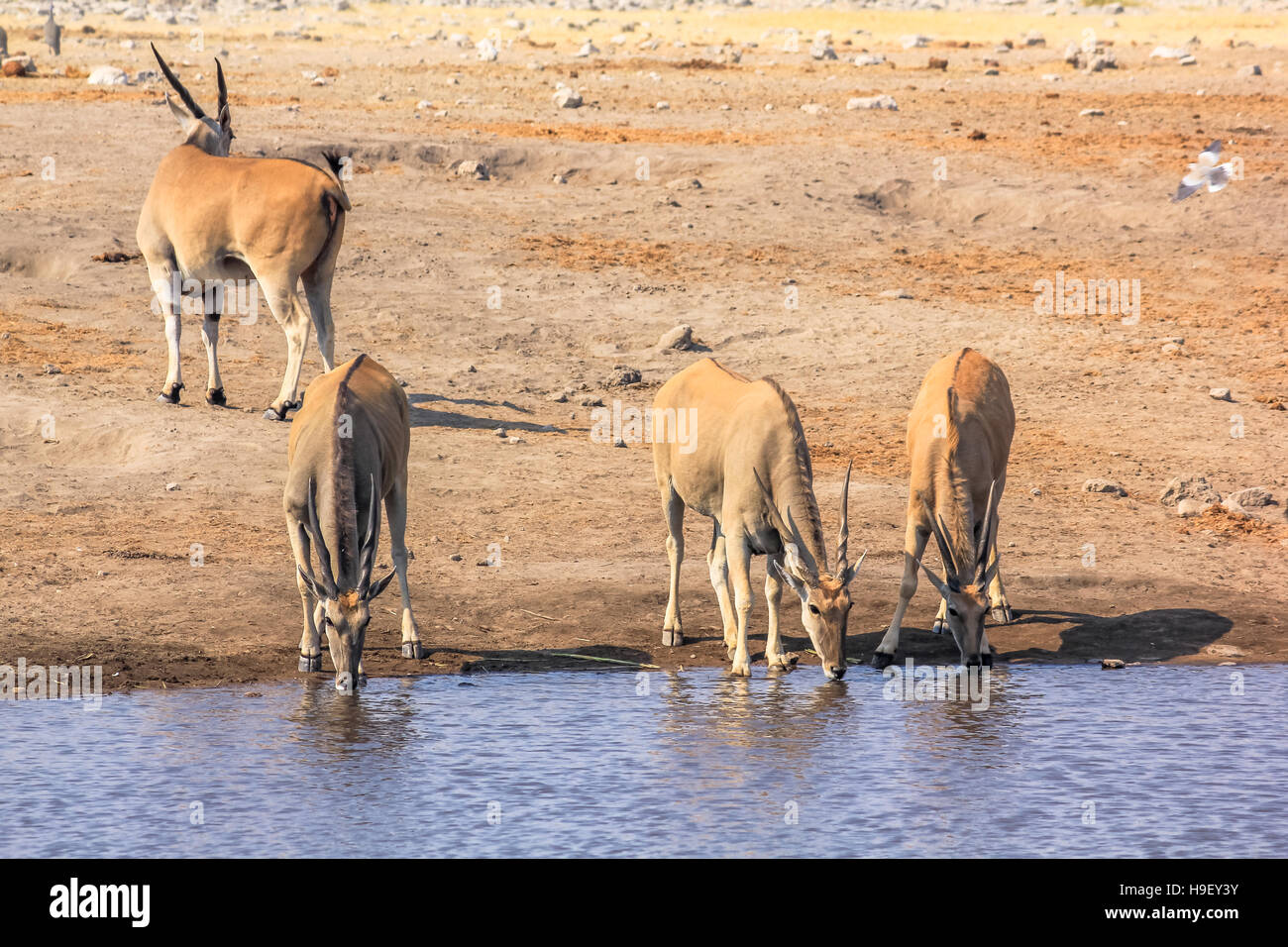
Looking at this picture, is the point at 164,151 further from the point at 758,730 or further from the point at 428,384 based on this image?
the point at 758,730

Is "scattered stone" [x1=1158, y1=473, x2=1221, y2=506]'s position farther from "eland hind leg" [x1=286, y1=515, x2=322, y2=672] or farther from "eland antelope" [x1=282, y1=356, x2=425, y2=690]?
"eland hind leg" [x1=286, y1=515, x2=322, y2=672]

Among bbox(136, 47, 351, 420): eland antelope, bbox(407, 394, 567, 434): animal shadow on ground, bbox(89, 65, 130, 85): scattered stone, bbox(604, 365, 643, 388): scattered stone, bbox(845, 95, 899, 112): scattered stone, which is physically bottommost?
bbox(407, 394, 567, 434): animal shadow on ground

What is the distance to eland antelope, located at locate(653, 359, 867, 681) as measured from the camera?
395 inches

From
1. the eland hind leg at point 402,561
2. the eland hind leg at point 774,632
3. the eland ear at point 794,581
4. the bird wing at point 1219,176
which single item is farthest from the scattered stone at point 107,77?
the eland ear at point 794,581

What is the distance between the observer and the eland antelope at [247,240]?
49.4 feet

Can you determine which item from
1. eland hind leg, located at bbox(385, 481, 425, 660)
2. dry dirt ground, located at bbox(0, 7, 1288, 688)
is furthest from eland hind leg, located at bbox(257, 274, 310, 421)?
eland hind leg, located at bbox(385, 481, 425, 660)

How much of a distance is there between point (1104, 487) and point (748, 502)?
203 inches

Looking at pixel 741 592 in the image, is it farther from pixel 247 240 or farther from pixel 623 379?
pixel 623 379

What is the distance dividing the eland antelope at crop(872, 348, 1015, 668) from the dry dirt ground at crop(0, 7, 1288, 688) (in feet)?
2.56

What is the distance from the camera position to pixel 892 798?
8297mm

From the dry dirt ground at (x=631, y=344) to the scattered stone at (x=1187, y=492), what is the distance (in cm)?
11

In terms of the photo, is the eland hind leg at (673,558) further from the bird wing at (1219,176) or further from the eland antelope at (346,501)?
the bird wing at (1219,176)

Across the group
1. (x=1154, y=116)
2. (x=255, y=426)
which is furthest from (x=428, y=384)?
(x=1154, y=116)

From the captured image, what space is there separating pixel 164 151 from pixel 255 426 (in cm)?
1022
